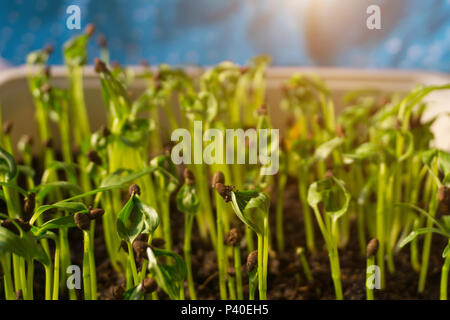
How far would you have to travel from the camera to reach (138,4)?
1.80m

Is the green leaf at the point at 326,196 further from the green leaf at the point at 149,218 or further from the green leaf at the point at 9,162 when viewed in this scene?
the green leaf at the point at 9,162

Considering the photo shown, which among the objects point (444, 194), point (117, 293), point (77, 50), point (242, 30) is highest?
point (242, 30)

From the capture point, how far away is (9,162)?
0.69 metres

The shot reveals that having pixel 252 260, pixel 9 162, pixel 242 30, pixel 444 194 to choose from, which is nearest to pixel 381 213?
pixel 444 194

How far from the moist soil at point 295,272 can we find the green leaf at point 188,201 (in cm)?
18

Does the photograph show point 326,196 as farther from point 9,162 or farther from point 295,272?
point 9,162

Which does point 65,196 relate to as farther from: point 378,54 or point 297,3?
point 378,54

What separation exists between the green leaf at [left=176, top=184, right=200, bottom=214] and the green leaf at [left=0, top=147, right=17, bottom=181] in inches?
8.3

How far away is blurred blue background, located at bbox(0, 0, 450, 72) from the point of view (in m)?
1.76

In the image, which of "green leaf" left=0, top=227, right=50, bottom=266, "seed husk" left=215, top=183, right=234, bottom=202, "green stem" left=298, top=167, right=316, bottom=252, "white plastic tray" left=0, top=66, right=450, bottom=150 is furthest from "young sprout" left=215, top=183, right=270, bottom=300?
"white plastic tray" left=0, top=66, right=450, bottom=150

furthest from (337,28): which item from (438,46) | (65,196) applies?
(65,196)

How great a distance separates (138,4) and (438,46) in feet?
3.19

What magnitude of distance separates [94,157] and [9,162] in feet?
0.50

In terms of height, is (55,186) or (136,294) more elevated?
(55,186)
